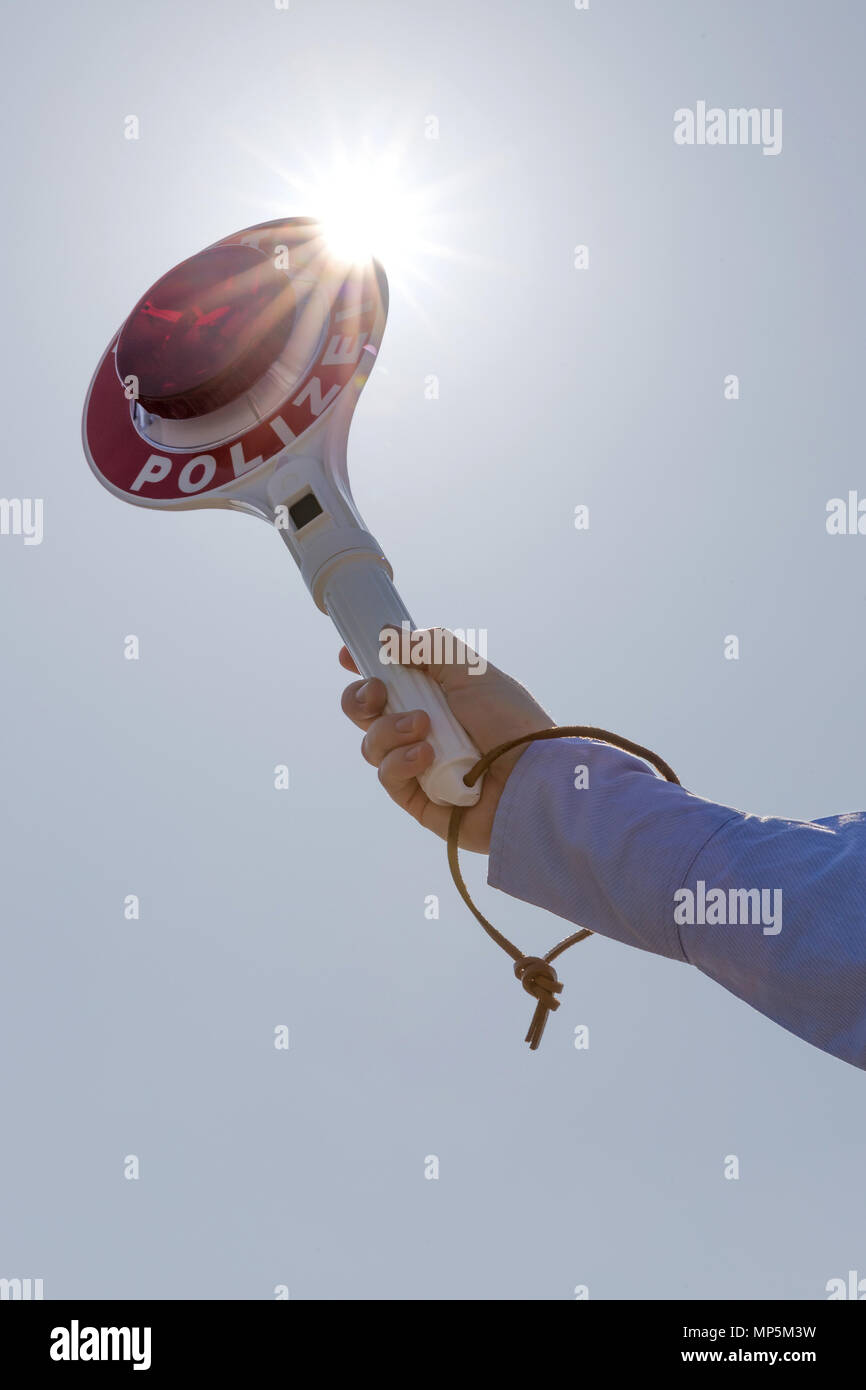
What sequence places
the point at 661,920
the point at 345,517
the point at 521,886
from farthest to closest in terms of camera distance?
→ the point at 345,517, the point at 521,886, the point at 661,920

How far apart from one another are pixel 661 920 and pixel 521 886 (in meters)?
0.27

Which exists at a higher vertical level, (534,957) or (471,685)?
(471,685)

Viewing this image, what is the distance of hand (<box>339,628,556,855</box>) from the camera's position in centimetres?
203

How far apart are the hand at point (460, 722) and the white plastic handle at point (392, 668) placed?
25 millimetres

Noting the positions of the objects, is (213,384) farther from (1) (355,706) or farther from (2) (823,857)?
(2) (823,857)

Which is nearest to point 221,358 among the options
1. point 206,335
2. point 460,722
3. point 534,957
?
point 206,335

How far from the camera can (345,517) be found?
96.5 inches

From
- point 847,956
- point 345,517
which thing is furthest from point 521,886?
point 345,517

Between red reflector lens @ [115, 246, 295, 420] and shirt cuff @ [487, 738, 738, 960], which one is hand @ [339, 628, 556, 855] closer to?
shirt cuff @ [487, 738, 738, 960]

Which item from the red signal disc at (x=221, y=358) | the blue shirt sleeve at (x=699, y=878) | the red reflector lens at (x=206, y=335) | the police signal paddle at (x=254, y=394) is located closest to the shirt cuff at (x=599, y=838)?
the blue shirt sleeve at (x=699, y=878)

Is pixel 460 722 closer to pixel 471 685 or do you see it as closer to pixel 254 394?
pixel 471 685

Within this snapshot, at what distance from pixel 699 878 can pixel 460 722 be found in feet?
2.32

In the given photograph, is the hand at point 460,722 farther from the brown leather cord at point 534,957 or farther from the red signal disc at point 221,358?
the red signal disc at point 221,358

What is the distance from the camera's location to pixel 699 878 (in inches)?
60.0
